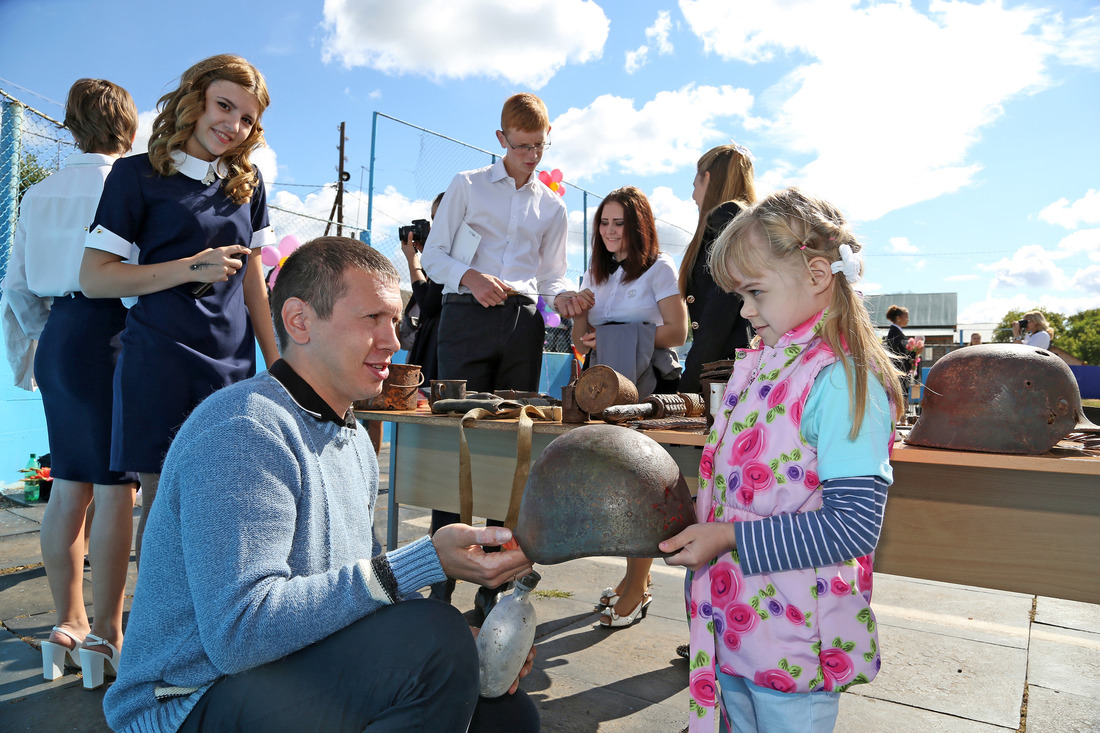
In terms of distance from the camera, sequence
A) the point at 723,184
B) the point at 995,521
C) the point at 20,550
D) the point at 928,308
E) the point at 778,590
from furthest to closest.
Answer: the point at 928,308 < the point at 20,550 < the point at 723,184 < the point at 995,521 < the point at 778,590

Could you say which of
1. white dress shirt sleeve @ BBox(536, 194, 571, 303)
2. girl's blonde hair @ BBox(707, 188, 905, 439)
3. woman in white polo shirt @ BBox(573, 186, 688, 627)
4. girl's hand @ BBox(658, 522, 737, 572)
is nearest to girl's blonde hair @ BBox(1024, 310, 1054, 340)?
woman in white polo shirt @ BBox(573, 186, 688, 627)

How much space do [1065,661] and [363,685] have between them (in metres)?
3.85

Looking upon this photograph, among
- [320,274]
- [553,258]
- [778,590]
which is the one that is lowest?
[778,590]

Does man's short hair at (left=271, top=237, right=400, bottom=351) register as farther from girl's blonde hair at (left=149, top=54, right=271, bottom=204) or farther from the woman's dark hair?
the woman's dark hair

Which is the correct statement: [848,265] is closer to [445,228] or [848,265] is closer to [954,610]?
[445,228]

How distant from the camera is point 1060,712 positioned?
3018mm

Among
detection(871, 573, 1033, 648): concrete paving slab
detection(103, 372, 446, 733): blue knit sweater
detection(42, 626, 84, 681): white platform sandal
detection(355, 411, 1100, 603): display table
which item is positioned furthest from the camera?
detection(871, 573, 1033, 648): concrete paving slab

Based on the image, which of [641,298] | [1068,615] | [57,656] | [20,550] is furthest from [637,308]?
[20,550]

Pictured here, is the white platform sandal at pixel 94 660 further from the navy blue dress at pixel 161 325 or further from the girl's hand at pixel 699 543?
the girl's hand at pixel 699 543

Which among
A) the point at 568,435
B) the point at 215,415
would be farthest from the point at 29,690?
the point at 568,435

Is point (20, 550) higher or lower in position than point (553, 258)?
lower

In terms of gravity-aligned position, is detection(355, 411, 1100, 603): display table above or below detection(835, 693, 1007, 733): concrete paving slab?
above

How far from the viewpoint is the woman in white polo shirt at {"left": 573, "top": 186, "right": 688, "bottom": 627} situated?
390 cm

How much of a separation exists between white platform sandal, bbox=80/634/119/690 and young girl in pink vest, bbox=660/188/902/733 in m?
2.52
